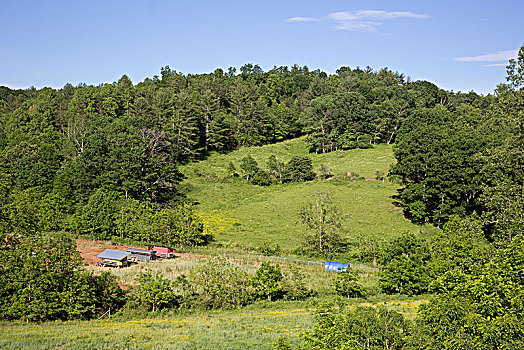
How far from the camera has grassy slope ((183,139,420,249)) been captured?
51312mm

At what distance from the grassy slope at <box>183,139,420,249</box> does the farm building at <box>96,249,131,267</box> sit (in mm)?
13770

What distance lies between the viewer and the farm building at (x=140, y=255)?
38656 mm

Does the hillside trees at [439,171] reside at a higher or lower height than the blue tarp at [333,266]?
higher

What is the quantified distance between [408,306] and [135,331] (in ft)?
53.5

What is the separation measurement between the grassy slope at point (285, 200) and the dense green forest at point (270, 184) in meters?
3.33

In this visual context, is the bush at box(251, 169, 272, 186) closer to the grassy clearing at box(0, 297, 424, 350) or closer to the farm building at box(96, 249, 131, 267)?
the farm building at box(96, 249, 131, 267)

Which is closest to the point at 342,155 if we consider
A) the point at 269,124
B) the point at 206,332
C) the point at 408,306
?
the point at 269,124

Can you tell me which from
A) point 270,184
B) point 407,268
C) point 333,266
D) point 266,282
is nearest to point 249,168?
point 270,184

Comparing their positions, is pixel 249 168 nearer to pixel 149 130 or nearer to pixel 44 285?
pixel 149 130

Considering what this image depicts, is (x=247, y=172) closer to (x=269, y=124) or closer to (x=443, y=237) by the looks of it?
(x=269, y=124)

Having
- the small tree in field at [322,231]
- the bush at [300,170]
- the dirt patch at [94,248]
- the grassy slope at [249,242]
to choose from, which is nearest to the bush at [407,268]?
the grassy slope at [249,242]

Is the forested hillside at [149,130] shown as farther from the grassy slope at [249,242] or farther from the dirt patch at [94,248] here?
the grassy slope at [249,242]

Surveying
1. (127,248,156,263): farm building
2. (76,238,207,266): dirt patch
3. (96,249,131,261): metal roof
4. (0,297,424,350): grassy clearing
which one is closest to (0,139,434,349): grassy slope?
(0,297,424,350): grassy clearing

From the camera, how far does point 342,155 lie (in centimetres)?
8988
